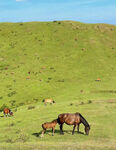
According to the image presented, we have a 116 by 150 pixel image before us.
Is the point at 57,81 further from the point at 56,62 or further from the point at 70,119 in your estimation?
the point at 70,119

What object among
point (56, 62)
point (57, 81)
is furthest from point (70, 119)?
point (56, 62)

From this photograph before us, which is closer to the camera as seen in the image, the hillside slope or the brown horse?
the brown horse

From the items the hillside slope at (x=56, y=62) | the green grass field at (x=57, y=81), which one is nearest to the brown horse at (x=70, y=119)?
the green grass field at (x=57, y=81)

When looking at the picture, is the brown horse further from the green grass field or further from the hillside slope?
the hillside slope

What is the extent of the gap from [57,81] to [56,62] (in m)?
12.0

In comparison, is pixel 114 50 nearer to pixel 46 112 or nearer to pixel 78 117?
pixel 46 112

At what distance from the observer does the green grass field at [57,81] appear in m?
20.7

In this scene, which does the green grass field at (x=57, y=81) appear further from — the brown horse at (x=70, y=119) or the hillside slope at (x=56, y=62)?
the brown horse at (x=70, y=119)

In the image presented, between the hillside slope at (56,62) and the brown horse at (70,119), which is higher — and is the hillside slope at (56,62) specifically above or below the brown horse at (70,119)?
above

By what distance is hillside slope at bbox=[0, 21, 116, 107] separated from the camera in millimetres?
45444

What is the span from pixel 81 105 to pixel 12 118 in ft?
32.3

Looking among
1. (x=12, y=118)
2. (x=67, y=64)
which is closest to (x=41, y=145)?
(x=12, y=118)

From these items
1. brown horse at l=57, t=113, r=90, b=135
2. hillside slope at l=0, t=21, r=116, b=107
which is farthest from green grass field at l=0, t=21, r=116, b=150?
brown horse at l=57, t=113, r=90, b=135

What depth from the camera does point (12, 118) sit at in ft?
100
